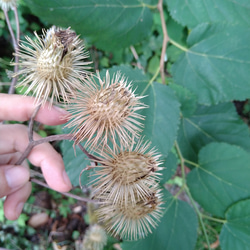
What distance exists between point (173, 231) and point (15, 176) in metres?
1.25

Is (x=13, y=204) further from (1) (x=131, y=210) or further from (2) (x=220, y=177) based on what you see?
(2) (x=220, y=177)

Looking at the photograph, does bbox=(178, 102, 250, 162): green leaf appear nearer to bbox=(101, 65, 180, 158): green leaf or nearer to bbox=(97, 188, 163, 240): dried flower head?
bbox=(101, 65, 180, 158): green leaf

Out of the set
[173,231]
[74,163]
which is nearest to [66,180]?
[74,163]

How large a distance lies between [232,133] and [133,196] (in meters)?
1.45

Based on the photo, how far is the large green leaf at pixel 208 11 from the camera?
1884mm

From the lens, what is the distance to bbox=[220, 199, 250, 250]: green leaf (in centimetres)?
181

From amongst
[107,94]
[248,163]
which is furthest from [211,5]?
[107,94]

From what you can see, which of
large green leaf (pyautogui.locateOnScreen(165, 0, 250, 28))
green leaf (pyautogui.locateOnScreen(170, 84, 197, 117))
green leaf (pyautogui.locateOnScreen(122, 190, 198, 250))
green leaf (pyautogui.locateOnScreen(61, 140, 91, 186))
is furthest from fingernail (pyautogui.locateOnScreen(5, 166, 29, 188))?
large green leaf (pyautogui.locateOnScreen(165, 0, 250, 28))

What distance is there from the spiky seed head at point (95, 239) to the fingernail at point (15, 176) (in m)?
1.65

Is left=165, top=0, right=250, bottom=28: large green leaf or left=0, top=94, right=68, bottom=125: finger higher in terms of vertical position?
left=165, top=0, right=250, bottom=28: large green leaf

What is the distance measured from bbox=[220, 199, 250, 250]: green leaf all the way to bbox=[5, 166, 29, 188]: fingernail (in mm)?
1520

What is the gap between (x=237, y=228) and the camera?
6.19 ft

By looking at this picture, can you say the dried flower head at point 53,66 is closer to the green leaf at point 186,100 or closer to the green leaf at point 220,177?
the green leaf at point 186,100

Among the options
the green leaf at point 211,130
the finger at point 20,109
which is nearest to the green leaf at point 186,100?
the green leaf at point 211,130
